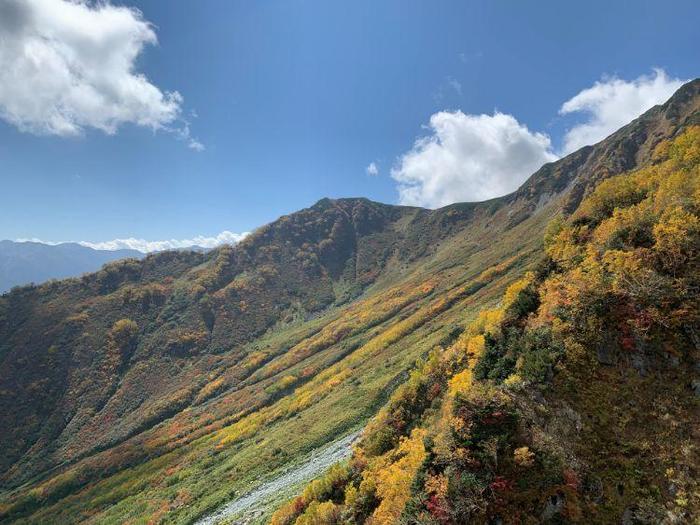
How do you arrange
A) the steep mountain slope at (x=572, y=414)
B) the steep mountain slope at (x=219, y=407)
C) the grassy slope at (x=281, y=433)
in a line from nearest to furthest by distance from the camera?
the steep mountain slope at (x=572, y=414)
the grassy slope at (x=281, y=433)
the steep mountain slope at (x=219, y=407)

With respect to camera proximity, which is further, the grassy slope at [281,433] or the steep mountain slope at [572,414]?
the grassy slope at [281,433]

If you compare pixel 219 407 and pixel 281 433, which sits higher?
pixel 281 433

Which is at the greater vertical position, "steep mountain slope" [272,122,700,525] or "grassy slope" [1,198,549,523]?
"steep mountain slope" [272,122,700,525]

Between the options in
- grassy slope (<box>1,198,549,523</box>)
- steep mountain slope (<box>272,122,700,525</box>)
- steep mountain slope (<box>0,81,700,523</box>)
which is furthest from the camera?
steep mountain slope (<box>0,81,700,523</box>)

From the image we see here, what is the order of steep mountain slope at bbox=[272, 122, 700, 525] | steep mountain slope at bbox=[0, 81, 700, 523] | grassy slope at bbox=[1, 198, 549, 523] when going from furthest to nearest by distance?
steep mountain slope at bbox=[0, 81, 700, 523] → grassy slope at bbox=[1, 198, 549, 523] → steep mountain slope at bbox=[272, 122, 700, 525]

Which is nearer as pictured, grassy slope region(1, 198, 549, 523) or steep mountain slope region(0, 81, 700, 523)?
grassy slope region(1, 198, 549, 523)

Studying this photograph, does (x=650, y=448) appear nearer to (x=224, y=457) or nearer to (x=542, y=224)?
(x=224, y=457)

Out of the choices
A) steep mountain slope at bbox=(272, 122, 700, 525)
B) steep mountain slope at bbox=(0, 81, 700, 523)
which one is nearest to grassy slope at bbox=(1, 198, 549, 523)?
steep mountain slope at bbox=(0, 81, 700, 523)

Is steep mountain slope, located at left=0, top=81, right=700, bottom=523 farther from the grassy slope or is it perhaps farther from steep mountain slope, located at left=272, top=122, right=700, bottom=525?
steep mountain slope, located at left=272, top=122, right=700, bottom=525

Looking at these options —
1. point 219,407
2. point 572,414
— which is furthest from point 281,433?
point 572,414

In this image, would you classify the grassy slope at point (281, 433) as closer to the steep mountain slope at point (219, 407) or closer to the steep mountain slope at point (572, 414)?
the steep mountain slope at point (219, 407)

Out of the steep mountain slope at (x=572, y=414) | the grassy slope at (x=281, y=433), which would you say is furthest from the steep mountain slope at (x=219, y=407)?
the steep mountain slope at (x=572, y=414)

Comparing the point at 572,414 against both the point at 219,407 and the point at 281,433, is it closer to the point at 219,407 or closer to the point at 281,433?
the point at 281,433

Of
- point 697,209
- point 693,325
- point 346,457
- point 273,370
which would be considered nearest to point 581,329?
point 693,325
